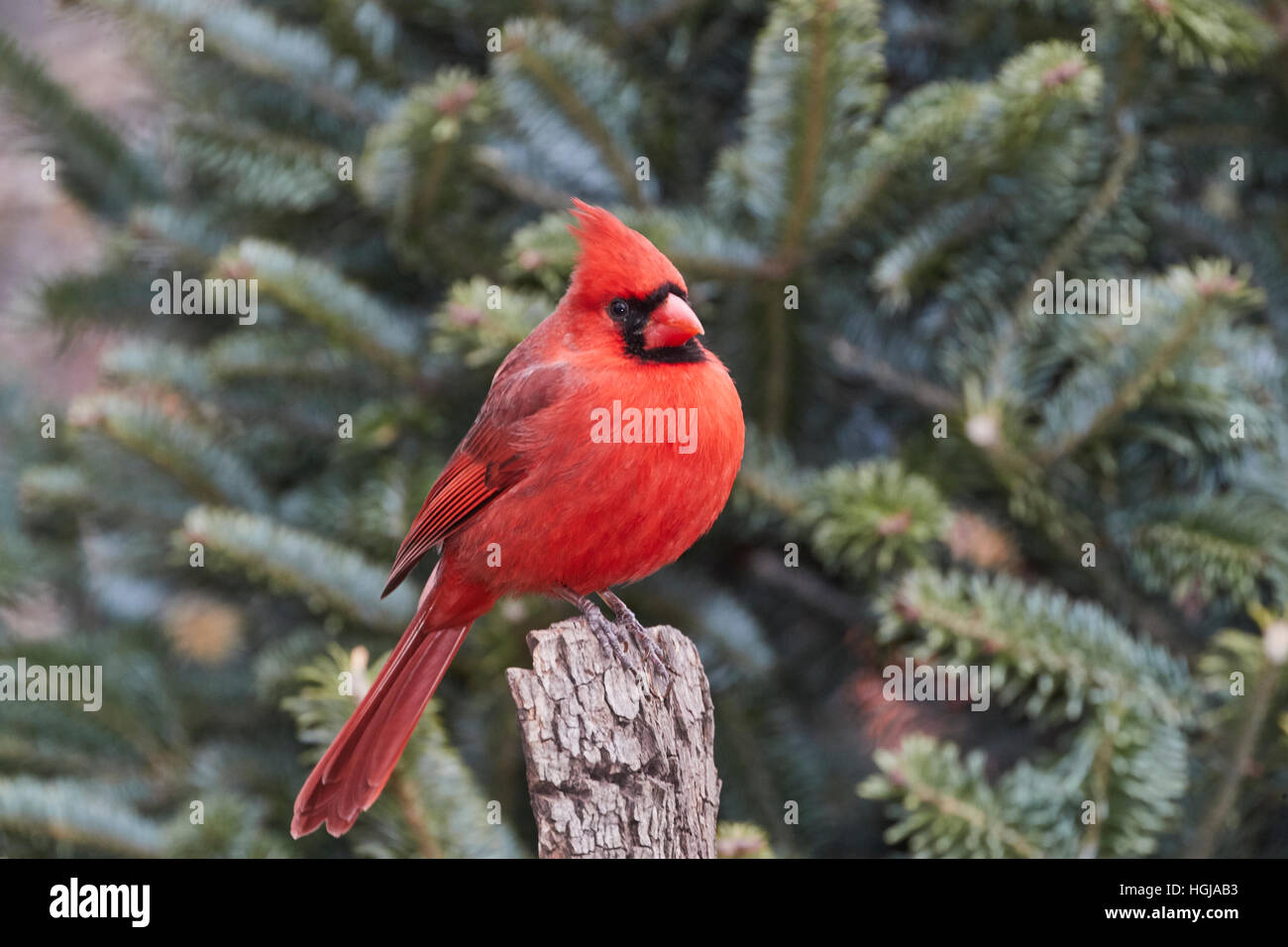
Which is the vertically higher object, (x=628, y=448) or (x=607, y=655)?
(x=628, y=448)

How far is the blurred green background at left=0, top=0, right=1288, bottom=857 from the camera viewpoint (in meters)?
1.49

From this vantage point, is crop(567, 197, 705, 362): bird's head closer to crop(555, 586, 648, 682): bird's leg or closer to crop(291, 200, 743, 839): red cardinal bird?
crop(291, 200, 743, 839): red cardinal bird

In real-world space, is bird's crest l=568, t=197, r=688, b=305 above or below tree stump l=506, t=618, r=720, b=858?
above

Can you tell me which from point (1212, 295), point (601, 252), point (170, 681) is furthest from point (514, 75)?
point (170, 681)

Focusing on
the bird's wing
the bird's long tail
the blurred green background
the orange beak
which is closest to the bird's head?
the orange beak

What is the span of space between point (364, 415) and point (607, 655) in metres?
0.73

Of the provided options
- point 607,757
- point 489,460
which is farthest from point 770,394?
point 607,757

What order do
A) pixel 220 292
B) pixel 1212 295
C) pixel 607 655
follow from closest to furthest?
pixel 607 655
pixel 1212 295
pixel 220 292

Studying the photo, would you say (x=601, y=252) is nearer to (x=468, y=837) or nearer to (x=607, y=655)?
(x=607, y=655)

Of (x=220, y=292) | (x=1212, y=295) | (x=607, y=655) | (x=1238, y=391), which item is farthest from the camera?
(x=220, y=292)

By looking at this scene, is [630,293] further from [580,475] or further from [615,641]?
[615,641]

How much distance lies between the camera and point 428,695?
1.44 m

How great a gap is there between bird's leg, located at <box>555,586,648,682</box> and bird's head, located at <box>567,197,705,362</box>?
0.98ft

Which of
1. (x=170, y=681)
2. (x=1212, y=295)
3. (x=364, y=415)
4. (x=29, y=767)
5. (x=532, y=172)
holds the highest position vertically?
(x=532, y=172)
